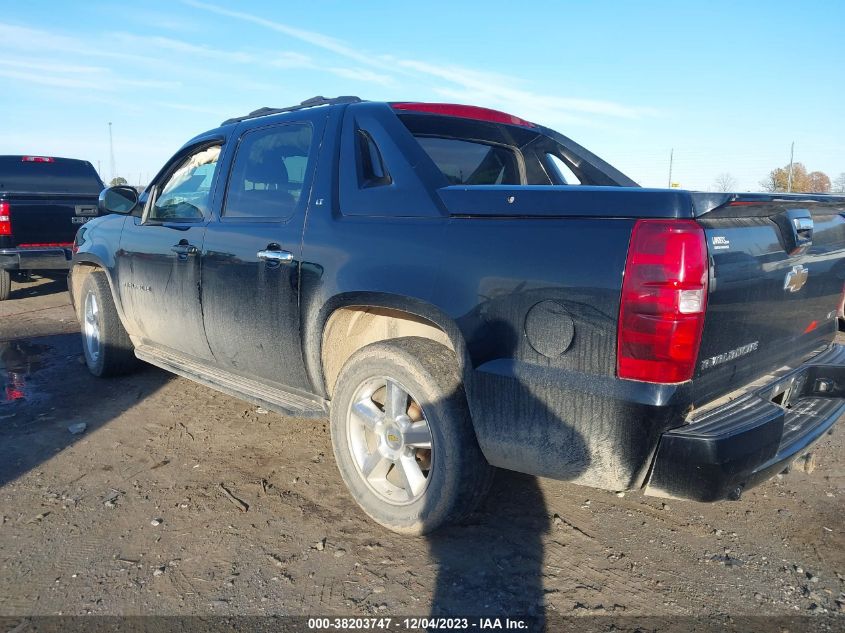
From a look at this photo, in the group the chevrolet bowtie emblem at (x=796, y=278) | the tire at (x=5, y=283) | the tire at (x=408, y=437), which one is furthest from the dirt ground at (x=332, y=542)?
the tire at (x=5, y=283)

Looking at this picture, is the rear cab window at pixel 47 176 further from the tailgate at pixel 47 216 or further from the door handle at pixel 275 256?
the door handle at pixel 275 256

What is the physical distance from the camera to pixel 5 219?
8.23 meters

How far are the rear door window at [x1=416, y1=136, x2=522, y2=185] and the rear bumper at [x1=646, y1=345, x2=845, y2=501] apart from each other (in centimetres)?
160

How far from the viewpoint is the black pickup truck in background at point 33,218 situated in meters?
8.30

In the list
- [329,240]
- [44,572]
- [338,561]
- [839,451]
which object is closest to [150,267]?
[329,240]

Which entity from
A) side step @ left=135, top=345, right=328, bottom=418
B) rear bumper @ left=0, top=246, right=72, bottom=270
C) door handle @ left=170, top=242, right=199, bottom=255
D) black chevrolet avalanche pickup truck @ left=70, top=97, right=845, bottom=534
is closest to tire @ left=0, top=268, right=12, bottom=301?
rear bumper @ left=0, top=246, right=72, bottom=270

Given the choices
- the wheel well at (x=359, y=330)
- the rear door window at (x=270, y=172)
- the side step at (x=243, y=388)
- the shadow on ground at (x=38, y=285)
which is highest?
the rear door window at (x=270, y=172)

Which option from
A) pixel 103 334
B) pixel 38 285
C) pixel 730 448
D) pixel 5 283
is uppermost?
pixel 730 448

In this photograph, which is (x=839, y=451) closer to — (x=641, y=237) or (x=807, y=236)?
(x=807, y=236)

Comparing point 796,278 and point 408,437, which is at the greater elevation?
point 796,278

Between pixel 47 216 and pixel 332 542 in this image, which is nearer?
pixel 332 542

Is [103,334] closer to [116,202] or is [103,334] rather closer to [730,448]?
[116,202]

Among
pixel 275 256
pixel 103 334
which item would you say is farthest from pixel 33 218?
pixel 275 256

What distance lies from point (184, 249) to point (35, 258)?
5.72 meters
